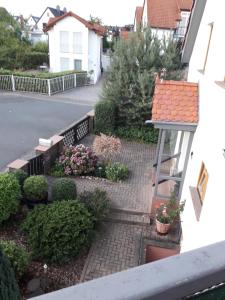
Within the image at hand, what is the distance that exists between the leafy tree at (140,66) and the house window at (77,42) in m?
15.5

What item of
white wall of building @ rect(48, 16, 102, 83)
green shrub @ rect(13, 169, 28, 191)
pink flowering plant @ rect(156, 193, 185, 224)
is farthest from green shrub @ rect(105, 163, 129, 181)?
white wall of building @ rect(48, 16, 102, 83)

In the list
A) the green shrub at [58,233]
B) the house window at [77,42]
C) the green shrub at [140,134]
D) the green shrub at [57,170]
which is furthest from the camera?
the house window at [77,42]

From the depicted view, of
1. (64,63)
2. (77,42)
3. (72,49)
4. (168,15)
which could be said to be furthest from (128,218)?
A: (64,63)

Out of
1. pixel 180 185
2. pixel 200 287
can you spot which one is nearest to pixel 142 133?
pixel 180 185

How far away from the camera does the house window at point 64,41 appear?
2717 cm

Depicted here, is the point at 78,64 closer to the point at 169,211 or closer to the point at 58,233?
the point at 169,211

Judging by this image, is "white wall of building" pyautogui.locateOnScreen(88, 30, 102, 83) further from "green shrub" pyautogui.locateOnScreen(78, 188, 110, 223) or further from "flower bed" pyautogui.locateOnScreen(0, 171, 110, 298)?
"flower bed" pyautogui.locateOnScreen(0, 171, 110, 298)

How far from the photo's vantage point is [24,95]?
20562 millimetres

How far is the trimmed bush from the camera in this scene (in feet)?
4.30

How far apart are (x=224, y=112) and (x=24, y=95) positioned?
18365 mm

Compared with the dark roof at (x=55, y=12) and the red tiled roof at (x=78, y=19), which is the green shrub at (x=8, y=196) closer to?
the red tiled roof at (x=78, y=19)

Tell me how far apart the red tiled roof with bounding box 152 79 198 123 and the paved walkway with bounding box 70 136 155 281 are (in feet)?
10.1

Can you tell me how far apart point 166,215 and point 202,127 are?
103 inches

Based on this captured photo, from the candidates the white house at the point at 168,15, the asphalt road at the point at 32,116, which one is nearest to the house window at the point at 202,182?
the asphalt road at the point at 32,116
